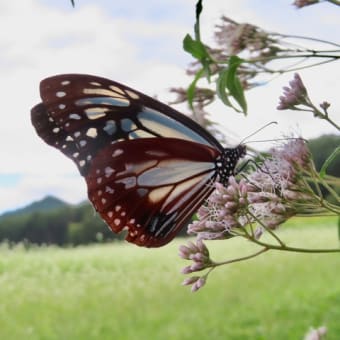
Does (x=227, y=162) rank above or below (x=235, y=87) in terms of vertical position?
below

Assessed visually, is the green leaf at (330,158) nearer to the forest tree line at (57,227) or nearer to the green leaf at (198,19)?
the green leaf at (198,19)

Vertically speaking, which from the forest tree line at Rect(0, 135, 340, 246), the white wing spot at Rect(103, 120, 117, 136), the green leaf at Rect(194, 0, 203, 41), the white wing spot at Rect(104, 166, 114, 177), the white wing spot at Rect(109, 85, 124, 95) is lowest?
the forest tree line at Rect(0, 135, 340, 246)

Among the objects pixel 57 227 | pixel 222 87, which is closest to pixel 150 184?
pixel 222 87

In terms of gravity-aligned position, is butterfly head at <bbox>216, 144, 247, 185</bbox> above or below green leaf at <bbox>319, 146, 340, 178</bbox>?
below

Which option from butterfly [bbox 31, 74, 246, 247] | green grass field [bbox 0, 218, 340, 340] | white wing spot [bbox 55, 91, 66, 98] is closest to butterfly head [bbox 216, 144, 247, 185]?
butterfly [bbox 31, 74, 246, 247]

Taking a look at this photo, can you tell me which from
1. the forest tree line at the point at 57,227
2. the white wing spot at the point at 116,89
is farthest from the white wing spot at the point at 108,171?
the forest tree line at the point at 57,227

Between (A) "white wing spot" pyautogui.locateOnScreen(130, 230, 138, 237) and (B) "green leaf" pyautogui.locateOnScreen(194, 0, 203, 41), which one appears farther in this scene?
(A) "white wing spot" pyautogui.locateOnScreen(130, 230, 138, 237)

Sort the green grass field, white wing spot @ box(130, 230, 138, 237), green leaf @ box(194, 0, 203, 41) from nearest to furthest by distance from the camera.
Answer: green leaf @ box(194, 0, 203, 41)
white wing spot @ box(130, 230, 138, 237)
the green grass field

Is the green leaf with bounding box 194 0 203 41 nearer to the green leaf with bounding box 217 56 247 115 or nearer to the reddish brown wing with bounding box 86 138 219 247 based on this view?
the green leaf with bounding box 217 56 247 115

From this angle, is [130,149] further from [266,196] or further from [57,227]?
[57,227]
